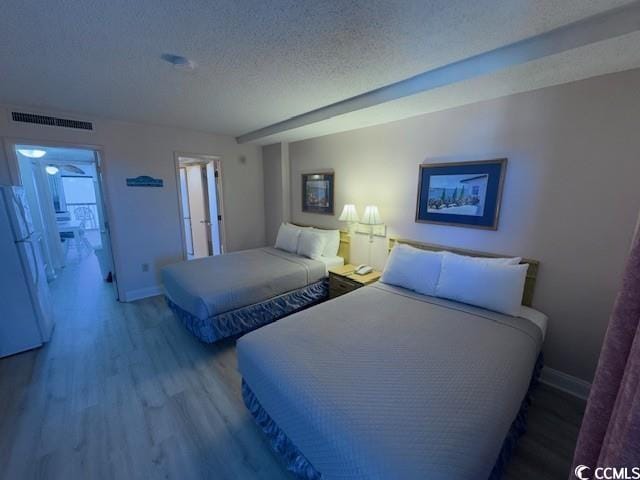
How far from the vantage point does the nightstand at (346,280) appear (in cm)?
283

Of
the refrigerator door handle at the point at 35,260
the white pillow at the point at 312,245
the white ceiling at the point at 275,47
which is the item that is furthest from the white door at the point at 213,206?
the refrigerator door handle at the point at 35,260

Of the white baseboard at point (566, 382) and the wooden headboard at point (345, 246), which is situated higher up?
the wooden headboard at point (345, 246)

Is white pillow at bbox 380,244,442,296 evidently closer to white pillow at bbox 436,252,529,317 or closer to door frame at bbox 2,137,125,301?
white pillow at bbox 436,252,529,317

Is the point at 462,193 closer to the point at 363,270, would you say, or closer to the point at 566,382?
the point at 363,270

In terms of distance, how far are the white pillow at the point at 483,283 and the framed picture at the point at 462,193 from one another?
45 cm

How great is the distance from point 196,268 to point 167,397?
1.35m

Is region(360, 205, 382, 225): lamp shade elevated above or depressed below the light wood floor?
above

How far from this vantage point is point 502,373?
4.38 feet

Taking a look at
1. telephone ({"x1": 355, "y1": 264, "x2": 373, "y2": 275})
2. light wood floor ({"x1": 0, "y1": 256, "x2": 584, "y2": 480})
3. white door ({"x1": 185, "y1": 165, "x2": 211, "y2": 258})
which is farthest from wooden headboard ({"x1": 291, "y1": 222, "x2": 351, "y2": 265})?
white door ({"x1": 185, "y1": 165, "x2": 211, "y2": 258})

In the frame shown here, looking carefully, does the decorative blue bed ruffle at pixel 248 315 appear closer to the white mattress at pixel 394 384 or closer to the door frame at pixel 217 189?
the white mattress at pixel 394 384

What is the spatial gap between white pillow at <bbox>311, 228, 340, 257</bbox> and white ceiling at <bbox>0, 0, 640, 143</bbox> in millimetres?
1593

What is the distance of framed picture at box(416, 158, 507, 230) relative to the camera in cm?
222

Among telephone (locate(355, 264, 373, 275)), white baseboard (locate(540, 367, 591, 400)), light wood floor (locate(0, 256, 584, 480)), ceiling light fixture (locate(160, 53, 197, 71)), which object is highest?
ceiling light fixture (locate(160, 53, 197, 71))

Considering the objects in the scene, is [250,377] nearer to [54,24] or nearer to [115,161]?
[54,24]
